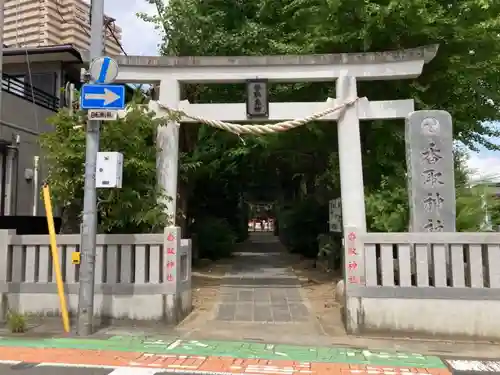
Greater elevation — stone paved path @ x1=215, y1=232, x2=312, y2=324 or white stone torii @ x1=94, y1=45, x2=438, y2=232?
white stone torii @ x1=94, y1=45, x2=438, y2=232

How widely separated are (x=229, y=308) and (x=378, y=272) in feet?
11.1

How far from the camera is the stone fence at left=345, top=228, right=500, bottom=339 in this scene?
768 cm

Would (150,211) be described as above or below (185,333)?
above

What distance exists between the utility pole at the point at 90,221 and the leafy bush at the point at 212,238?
11.7 m

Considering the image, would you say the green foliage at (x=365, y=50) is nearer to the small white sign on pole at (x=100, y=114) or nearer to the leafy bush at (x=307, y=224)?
the leafy bush at (x=307, y=224)

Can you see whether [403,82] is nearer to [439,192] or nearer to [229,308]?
[439,192]

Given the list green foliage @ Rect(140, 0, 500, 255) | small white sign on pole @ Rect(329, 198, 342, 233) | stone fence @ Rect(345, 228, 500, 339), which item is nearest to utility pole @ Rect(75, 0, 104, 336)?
stone fence @ Rect(345, 228, 500, 339)

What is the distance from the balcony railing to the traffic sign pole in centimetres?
773

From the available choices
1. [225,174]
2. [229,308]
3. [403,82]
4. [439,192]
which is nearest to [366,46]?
[403,82]

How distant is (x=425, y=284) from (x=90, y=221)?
5376 millimetres

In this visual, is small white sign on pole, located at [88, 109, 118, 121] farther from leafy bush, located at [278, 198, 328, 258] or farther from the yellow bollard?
leafy bush, located at [278, 198, 328, 258]

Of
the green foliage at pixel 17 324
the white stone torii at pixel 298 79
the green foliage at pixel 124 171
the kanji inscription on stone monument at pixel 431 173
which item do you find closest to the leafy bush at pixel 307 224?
the white stone torii at pixel 298 79

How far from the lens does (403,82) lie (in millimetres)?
11773

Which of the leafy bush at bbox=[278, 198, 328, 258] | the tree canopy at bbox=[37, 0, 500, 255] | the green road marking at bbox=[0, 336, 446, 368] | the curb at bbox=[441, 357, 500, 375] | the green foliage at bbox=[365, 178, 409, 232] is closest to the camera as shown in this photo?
the curb at bbox=[441, 357, 500, 375]
